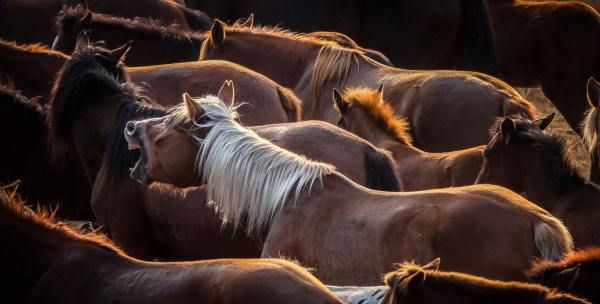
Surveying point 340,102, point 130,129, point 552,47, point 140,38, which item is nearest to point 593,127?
point 340,102

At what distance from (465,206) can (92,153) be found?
2.43 metres

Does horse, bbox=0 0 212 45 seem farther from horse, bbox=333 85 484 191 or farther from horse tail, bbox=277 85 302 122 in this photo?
horse, bbox=333 85 484 191

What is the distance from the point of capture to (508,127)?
5660 millimetres

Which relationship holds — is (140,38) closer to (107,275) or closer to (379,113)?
(379,113)

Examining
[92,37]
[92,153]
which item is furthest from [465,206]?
[92,37]

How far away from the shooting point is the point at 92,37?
8.40 meters

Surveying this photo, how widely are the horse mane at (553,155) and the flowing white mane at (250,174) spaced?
50.3 inches

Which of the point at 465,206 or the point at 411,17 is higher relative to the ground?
the point at 465,206

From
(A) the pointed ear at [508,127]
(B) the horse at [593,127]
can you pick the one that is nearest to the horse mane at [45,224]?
(A) the pointed ear at [508,127]

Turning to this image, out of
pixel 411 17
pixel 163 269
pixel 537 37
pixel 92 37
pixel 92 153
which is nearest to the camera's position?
pixel 163 269

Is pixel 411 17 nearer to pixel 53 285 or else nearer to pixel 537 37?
pixel 537 37

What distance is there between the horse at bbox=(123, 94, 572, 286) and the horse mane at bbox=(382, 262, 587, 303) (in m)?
1.00

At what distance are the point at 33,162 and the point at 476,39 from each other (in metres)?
4.34

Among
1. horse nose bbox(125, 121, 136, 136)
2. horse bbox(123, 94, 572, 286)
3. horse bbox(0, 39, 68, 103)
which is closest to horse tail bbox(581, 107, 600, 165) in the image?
horse bbox(123, 94, 572, 286)
